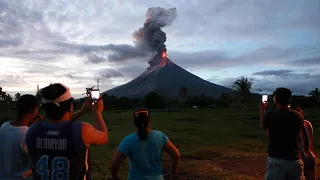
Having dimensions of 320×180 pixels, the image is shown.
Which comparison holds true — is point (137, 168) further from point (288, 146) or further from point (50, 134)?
point (288, 146)

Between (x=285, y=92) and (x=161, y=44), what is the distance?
149m

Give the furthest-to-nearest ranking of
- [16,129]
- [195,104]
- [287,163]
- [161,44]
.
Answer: [161,44] → [195,104] → [287,163] → [16,129]

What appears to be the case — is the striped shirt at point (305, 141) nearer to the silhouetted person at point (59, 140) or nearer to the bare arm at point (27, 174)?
the silhouetted person at point (59, 140)

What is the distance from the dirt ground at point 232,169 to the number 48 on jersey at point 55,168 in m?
7.28

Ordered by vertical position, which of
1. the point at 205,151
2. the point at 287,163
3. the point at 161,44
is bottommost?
the point at 205,151

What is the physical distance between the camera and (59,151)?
310 centimetres

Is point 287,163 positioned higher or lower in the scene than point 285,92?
lower

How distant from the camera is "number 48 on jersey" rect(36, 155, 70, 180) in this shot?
311 cm

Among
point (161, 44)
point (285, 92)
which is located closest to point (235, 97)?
point (161, 44)

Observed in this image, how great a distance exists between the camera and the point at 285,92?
16.5ft

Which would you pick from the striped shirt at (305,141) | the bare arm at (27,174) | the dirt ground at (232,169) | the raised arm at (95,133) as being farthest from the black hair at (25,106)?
the dirt ground at (232,169)

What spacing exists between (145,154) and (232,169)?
8.47 metres

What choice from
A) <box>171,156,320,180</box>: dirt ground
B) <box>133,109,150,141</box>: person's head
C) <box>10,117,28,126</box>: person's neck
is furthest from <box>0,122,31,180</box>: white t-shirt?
<box>171,156,320,180</box>: dirt ground

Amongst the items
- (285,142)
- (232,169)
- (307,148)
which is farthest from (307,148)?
(232,169)
